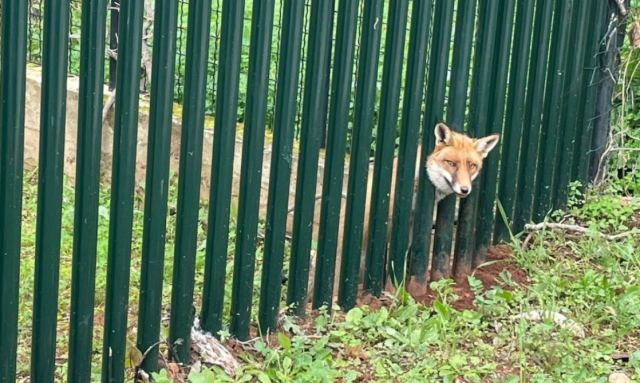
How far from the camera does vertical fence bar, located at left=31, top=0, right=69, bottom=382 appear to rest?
3975 millimetres

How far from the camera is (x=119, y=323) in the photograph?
→ 173 inches

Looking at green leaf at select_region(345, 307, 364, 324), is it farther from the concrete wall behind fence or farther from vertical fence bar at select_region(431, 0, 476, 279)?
the concrete wall behind fence

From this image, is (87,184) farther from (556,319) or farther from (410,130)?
(556,319)

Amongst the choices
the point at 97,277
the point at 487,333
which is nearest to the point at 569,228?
the point at 487,333

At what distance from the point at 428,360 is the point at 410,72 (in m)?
1.44

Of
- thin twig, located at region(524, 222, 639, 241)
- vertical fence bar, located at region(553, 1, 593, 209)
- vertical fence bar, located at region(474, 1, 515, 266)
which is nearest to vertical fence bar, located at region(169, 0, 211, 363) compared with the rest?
vertical fence bar, located at region(474, 1, 515, 266)

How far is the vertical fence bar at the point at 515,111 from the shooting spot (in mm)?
5918

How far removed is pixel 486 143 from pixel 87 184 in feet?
7.92

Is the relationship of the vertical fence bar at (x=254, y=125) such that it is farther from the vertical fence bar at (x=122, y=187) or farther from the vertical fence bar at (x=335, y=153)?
the vertical fence bar at (x=122, y=187)

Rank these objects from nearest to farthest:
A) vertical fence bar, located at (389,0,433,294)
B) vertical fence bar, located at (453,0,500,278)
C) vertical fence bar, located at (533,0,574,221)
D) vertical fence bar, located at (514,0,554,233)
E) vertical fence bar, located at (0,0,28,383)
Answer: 1. vertical fence bar, located at (0,0,28,383)
2. vertical fence bar, located at (389,0,433,294)
3. vertical fence bar, located at (453,0,500,278)
4. vertical fence bar, located at (514,0,554,233)
5. vertical fence bar, located at (533,0,574,221)

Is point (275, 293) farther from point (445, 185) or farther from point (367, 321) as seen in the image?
point (445, 185)

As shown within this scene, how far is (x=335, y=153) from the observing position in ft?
16.8

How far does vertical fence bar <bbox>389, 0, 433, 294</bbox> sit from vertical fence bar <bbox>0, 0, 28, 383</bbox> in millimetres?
2088

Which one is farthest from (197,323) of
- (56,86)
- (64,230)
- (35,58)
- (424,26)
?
(35,58)
